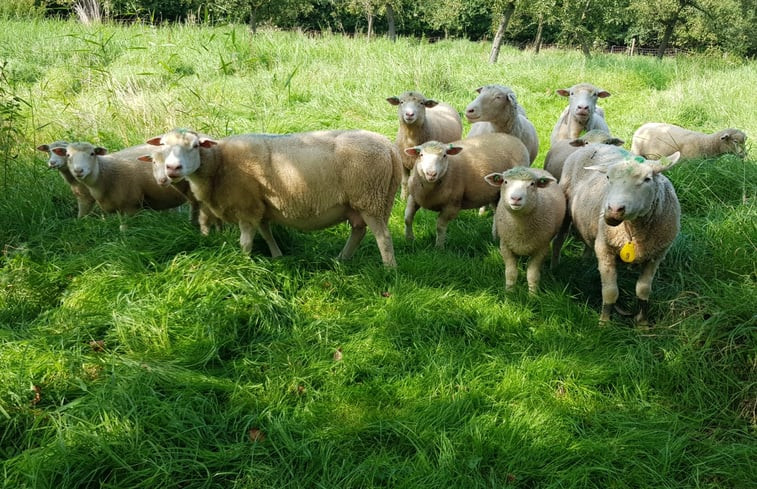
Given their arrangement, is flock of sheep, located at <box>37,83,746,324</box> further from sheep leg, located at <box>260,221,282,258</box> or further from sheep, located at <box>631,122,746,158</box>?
sheep, located at <box>631,122,746,158</box>

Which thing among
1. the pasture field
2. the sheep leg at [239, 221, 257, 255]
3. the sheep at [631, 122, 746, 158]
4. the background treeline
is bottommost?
the pasture field

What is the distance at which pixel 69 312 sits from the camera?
361 centimetres

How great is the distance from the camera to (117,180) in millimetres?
5492

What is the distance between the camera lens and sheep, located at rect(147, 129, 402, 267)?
4332 millimetres

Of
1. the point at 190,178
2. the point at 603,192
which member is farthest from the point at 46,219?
the point at 603,192

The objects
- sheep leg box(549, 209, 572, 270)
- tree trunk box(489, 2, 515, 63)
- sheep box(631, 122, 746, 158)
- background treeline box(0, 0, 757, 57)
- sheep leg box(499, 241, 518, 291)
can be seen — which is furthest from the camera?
background treeline box(0, 0, 757, 57)

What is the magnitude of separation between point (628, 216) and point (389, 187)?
6.33ft

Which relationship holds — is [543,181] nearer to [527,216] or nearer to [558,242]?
[527,216]

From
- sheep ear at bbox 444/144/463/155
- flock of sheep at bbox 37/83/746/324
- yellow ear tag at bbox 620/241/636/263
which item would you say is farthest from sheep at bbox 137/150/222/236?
yellow ear tag at bbox 620/241/636/263

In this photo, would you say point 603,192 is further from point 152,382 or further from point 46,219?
point 46,219

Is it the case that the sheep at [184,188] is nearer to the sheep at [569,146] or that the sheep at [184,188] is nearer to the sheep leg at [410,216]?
the sheep leg at [410,216]

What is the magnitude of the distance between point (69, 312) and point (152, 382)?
3.60ft

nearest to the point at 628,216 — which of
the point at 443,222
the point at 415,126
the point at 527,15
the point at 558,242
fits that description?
the point at 558,242

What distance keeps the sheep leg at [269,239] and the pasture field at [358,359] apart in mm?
194
